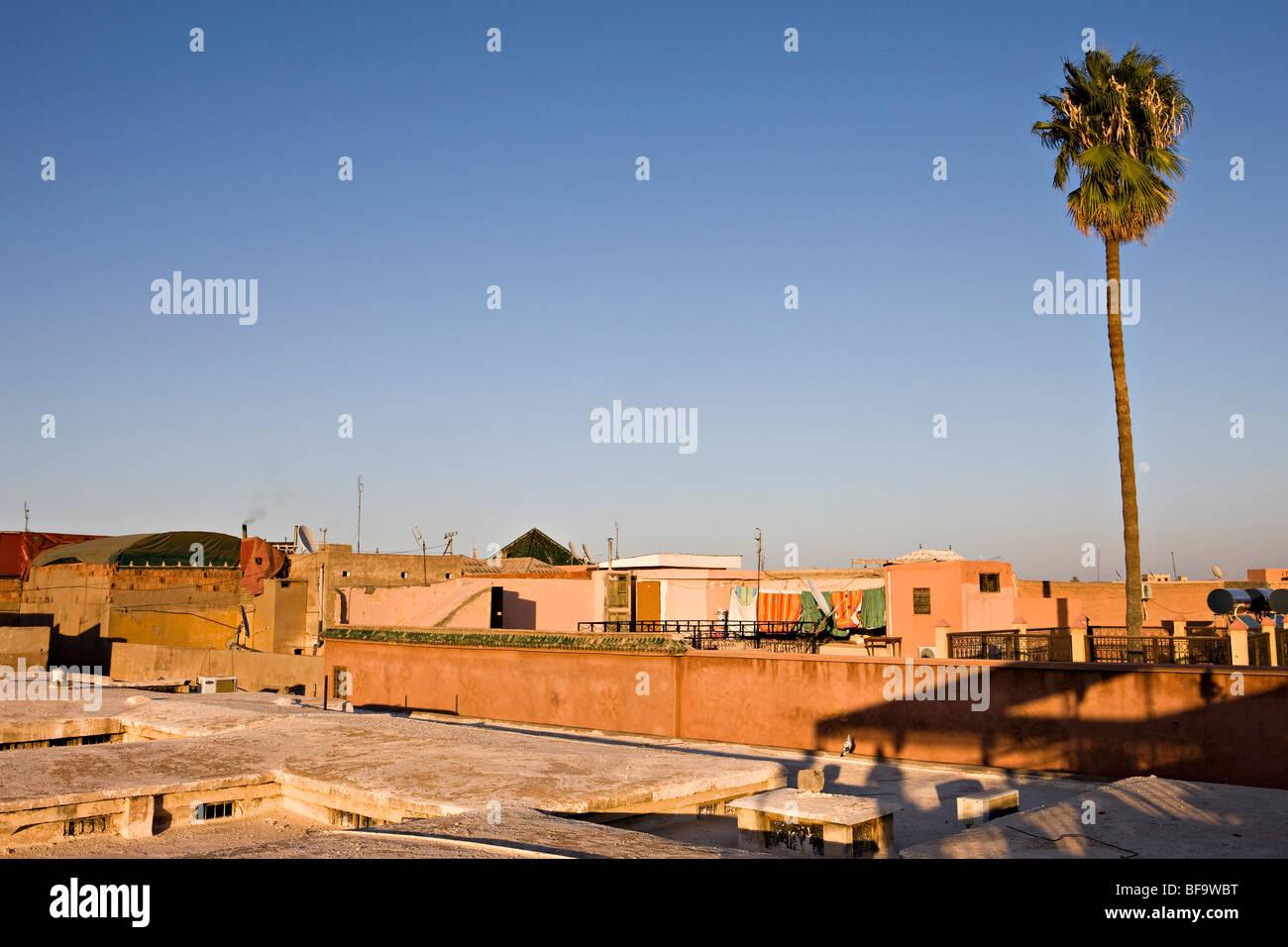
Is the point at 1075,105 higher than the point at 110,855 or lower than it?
Answer: higher

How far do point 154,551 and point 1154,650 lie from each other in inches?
2243

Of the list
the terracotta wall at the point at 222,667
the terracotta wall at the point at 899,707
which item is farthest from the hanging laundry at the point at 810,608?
the terracotta wall at the point at 222,667

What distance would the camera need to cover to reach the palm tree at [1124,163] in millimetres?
25500

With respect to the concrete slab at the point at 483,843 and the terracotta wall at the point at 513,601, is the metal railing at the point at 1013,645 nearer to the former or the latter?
the concrete slab at the point at 483,843

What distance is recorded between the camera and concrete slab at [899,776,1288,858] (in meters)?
11.2

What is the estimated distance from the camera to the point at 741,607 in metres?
42.8

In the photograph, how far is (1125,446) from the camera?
82.9ft

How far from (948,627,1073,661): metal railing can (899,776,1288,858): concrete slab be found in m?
6.90

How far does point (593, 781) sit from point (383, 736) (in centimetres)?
653

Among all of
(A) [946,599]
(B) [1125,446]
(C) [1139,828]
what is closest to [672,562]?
(A) [946,599]

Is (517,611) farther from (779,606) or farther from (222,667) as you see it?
(222,667)

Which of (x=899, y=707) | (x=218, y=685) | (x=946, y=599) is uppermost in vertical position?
(x=946, y=599)
